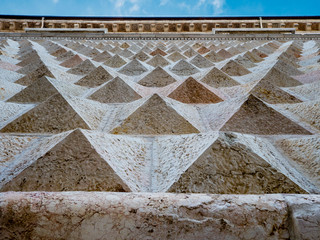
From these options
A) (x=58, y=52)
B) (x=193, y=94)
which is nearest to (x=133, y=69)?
(x=193, y=94)

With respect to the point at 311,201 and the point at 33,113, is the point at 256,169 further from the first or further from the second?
the point at 33,113

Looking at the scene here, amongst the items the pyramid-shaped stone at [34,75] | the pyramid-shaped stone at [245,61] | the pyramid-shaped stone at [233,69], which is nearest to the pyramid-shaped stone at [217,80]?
the pyramid-shaped stone at [233,69]

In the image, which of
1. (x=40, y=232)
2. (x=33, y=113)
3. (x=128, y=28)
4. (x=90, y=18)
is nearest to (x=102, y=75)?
(x=33, y=113)

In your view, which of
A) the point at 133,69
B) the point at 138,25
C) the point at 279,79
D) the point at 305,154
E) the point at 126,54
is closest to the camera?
the point at 305,154

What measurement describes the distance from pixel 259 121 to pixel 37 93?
1.10m

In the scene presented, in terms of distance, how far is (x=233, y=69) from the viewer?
7.42 ft

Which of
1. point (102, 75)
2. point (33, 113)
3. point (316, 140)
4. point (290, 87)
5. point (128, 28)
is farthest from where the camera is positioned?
point (128, 28)

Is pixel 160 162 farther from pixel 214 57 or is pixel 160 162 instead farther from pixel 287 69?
pixel 214 57

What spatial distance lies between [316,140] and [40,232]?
2.73ft

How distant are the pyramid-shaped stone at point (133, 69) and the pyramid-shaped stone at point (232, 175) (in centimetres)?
157

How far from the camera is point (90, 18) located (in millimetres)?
7309

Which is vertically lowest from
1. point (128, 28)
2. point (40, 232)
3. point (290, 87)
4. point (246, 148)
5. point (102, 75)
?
point (40, 232)

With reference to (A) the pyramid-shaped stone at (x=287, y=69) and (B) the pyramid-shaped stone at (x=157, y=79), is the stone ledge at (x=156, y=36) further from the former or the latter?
(B) the pyramid-shaped stone at (x=157, y=79)

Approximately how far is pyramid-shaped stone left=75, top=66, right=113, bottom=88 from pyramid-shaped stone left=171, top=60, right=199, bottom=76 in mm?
565
